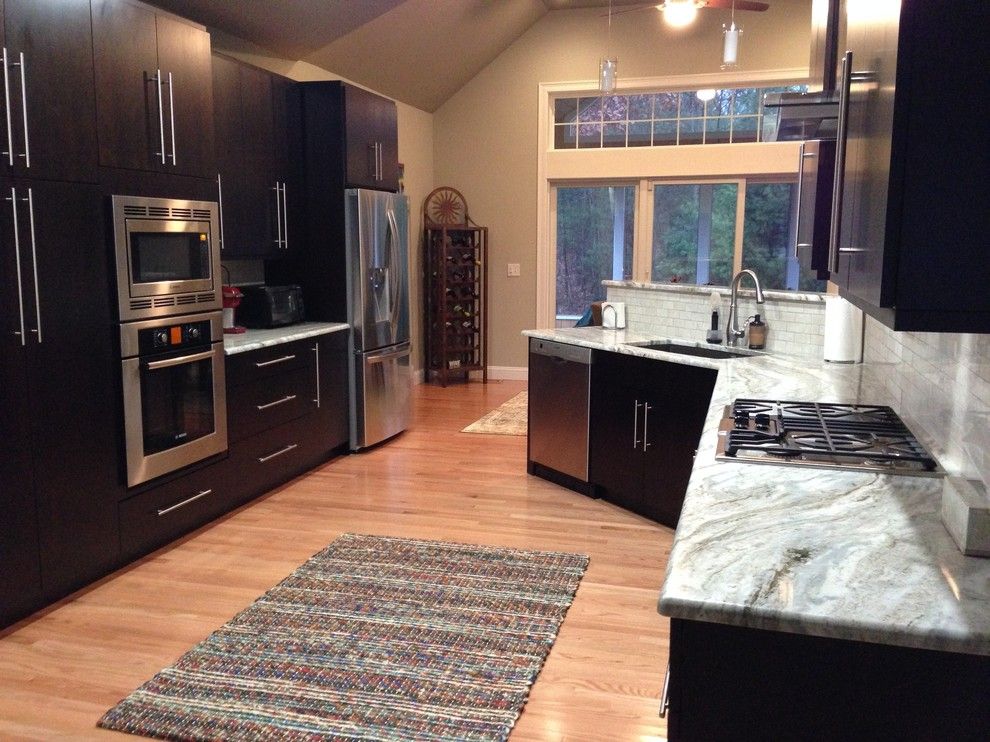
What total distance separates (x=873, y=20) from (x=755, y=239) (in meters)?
6.50

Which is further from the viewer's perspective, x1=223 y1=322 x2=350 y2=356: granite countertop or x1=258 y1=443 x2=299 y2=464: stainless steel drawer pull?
x1=258 y1=443 x2=299 y2=464: stainless steel drawer pull

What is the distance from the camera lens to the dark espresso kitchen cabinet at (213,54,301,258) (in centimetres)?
453

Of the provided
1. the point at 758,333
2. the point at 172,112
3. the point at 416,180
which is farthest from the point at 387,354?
the point at 416,180

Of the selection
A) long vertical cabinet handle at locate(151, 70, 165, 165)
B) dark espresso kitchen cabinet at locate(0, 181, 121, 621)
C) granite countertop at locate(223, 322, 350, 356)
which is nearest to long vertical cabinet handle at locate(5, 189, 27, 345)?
dark espresso kitchen cabinet at locate(0, 181, 121, 621)

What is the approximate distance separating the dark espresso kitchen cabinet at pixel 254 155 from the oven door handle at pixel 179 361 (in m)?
0.92

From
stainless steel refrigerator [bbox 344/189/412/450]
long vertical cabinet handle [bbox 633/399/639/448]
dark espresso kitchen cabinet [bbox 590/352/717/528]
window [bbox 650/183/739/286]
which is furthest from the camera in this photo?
window [bbox 650/183/739/286]

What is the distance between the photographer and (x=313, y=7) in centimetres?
528

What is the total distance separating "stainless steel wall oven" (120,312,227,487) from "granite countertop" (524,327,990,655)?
2.45 meters

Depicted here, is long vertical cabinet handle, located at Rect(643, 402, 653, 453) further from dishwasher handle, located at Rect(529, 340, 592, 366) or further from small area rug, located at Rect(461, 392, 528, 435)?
small area rug, located at Rect(461, 392, 528, 435)

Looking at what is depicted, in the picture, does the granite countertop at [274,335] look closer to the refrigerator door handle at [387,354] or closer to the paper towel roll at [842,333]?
the refrigerator door handle at [387,354]

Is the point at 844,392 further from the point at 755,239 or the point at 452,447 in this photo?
the point at 755,239

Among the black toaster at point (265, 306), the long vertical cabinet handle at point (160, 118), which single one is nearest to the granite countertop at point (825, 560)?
the long vertical cabinet handle at point (160, 118)

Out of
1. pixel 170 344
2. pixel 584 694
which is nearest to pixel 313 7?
pixel 170 344

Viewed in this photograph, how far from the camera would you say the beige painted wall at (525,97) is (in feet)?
24.1
